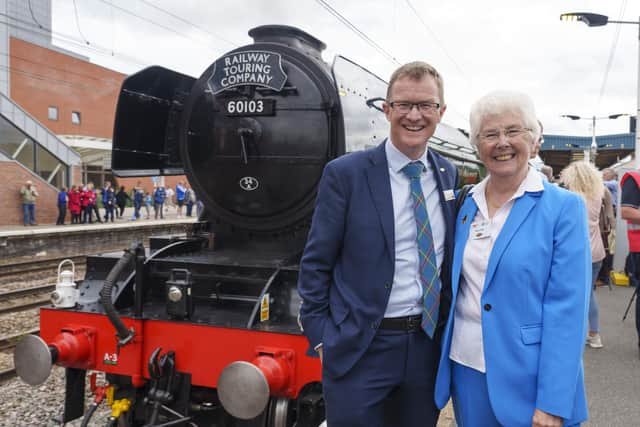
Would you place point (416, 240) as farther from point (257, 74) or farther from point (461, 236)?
point (257, 74)

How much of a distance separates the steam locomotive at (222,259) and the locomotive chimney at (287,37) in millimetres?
11

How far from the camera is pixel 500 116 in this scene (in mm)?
1737

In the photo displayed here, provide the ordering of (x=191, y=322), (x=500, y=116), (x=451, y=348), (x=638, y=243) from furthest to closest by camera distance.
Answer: (x=638, y=243), (x=191, y=322), (x=451, y=348), (x=500, y=116)

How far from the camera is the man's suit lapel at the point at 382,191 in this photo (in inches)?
75.8

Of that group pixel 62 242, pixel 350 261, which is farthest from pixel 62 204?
pixel 350 261

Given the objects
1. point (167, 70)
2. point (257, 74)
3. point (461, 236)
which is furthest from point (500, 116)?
point (167, 70)

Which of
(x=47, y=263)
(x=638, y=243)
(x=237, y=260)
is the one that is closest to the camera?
(x=237, y=260)

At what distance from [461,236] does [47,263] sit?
32.8ft

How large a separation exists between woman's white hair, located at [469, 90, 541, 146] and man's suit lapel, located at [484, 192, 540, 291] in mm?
207

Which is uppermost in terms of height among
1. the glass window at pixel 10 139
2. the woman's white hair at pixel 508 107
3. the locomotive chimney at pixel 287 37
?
the glass window at pixel 10 139

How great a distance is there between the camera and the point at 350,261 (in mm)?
1968

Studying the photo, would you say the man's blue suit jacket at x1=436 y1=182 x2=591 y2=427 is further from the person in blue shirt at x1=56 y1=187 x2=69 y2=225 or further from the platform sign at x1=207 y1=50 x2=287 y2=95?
the person in blue shirt at x1=56 y1=187 x2=69 y2=225

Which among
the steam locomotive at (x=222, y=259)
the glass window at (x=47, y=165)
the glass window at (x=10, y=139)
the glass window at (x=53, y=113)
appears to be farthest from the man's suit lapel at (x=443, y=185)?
the glass window at (x=53, y=113)

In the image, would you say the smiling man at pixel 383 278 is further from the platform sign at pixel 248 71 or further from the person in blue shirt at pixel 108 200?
the person in blue shirt at pixel 108 200
